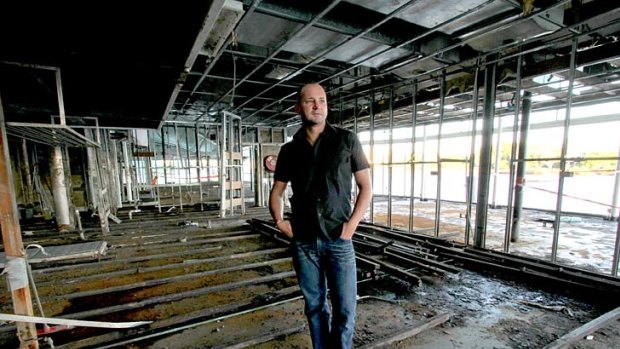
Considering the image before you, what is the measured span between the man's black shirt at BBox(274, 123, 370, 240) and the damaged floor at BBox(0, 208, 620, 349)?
0.89 metres

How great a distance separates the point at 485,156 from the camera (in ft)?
13.0

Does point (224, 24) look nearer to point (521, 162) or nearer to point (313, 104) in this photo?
point (313, 104)

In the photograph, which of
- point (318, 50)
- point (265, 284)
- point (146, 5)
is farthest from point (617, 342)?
point (318, 50)

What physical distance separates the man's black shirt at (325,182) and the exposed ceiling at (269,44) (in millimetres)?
911

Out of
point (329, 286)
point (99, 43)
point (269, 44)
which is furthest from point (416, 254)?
point (99, 43)

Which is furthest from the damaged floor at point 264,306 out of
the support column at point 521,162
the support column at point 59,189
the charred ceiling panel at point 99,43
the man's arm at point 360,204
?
the support column at point 521,162

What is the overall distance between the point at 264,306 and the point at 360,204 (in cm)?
134

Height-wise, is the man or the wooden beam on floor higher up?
the man

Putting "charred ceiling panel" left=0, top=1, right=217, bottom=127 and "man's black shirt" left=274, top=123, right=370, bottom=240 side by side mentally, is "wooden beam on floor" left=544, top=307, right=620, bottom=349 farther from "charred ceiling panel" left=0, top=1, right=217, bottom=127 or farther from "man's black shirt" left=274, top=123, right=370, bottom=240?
"charred ceiling panel" left=0, top=1, right=217, bottom=127

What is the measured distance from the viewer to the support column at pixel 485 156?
3.87 m

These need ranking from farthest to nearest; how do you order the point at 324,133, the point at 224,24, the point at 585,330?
1. the point at 224,24
2. the point at 585,330
3. the point at 324,133

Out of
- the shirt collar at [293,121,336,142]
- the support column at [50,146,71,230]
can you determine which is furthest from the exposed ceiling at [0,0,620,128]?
the shirt collar at [293,121,336,142]

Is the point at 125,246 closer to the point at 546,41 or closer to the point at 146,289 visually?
the point at 146,289

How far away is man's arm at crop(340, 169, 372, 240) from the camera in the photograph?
54.2 inches
